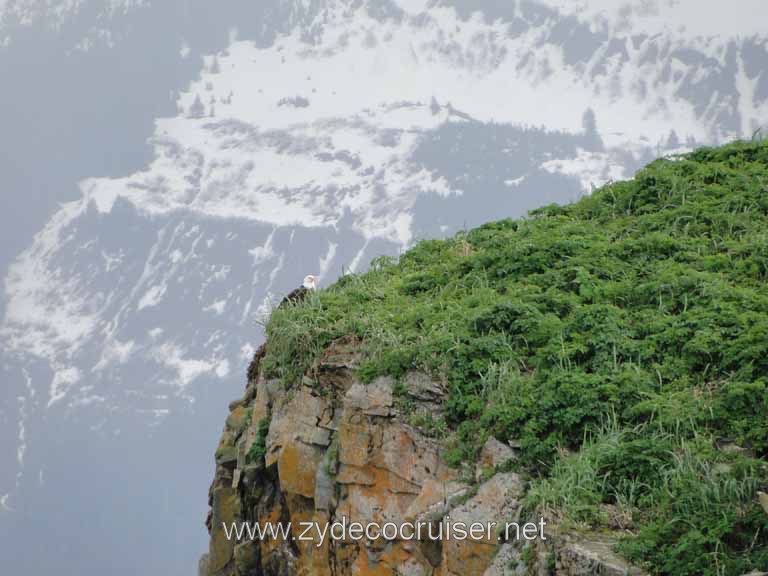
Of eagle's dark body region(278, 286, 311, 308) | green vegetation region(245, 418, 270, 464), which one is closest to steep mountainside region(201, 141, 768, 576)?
green vegetation region(245, 418, 270, 464)

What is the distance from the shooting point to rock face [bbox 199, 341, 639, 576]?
26.6 feet

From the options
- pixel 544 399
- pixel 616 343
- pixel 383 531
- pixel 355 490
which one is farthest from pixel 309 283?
pixel 544 399

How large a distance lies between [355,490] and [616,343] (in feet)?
9.45

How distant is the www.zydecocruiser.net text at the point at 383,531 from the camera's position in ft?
25.7

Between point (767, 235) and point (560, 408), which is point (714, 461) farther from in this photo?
point (767, 235)

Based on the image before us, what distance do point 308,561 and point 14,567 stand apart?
172629mm

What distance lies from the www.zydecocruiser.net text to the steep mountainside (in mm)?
70

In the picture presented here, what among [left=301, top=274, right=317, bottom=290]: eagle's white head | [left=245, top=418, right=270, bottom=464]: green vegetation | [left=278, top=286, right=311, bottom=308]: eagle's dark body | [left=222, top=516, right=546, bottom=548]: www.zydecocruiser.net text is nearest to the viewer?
[left=222, top=516, right=546, bottom=548]: www.zydecocruiser.net text

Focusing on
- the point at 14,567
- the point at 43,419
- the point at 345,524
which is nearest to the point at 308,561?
the point at 345,524

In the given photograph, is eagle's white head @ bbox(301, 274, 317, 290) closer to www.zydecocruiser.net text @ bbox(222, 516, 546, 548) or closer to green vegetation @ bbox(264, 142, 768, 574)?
green vegetation @ bbox(264, 142, 768, 574)

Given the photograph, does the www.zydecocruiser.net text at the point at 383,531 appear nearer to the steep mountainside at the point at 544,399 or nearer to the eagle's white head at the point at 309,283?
the steep mountainside at the point at 544,399

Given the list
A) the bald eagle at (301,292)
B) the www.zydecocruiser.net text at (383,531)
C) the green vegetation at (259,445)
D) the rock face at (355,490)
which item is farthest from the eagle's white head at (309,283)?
the www.zydecocruiser.net text at (383,531)

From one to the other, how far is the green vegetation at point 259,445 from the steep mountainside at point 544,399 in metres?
0.02

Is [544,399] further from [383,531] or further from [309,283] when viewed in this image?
[309,283]
